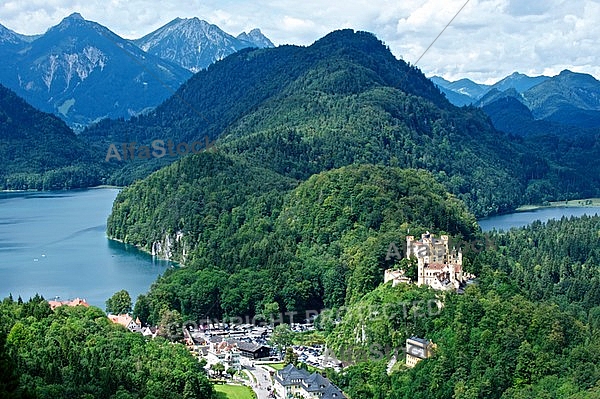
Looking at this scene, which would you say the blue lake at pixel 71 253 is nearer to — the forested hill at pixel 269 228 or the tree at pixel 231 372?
the forested hill at pixel 269 228

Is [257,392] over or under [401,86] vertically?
under

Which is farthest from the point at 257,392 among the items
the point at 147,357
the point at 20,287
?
the point at 20,287

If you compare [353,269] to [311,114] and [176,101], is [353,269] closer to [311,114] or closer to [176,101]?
[311,114]

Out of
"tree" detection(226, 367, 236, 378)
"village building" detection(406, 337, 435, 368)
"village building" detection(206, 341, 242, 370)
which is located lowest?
"tree" detection(226, 367, 236, 378)

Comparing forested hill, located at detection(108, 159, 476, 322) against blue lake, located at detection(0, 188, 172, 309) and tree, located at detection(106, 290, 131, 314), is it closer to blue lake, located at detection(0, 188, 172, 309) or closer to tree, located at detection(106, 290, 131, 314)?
tree, located at detection(106, 290, 131, 314)

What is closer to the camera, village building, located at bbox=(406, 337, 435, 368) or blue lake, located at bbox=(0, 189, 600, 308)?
village building, located at bbox=(406, 337, 435, 368)

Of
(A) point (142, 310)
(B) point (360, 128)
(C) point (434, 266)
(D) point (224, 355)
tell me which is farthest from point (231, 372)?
(B) point (360, 128)

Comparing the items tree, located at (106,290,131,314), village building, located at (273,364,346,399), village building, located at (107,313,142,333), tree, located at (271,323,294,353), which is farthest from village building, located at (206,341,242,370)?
tree, located at (106,290,131,314)
